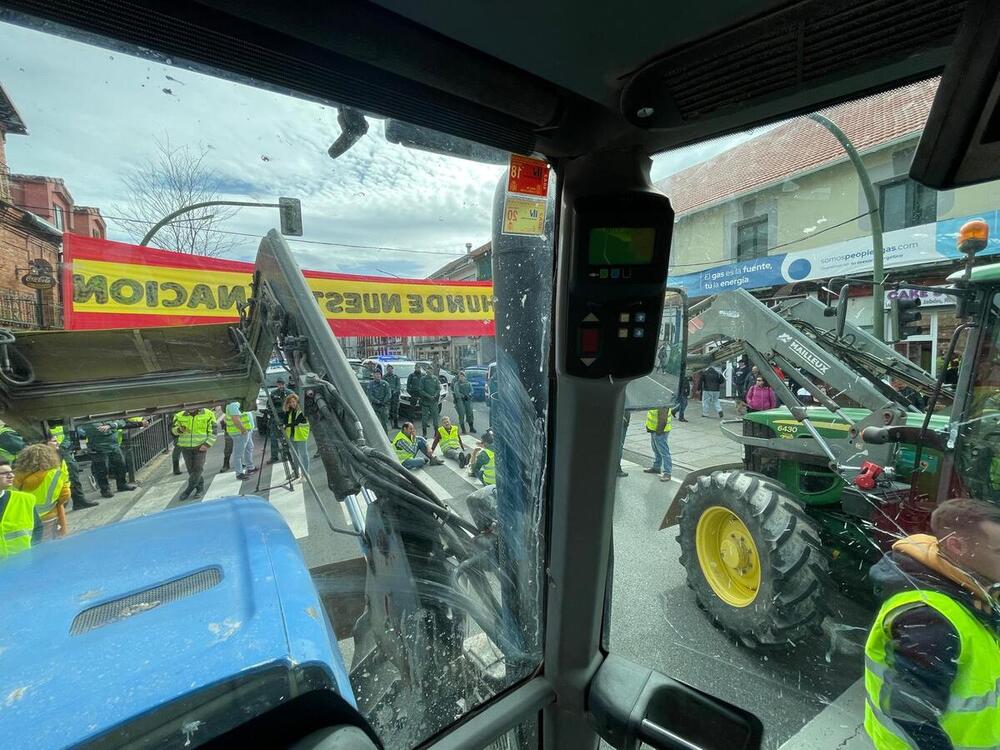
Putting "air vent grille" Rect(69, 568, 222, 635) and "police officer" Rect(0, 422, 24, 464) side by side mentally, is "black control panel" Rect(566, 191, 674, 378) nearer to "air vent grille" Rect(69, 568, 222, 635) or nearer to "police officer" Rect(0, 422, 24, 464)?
"air vent grille" Rect(69, 568, 222, 635)

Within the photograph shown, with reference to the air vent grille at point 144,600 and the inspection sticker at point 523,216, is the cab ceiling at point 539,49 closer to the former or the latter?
the inspection sticker at point 523,216

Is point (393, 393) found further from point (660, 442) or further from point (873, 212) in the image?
point (660, 442)

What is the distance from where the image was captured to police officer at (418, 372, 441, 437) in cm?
131

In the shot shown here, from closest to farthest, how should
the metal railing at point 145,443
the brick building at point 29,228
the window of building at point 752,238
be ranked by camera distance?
the brick building at point 29,228 → the metal railing at point 145,443 → the window of building at point 752,238

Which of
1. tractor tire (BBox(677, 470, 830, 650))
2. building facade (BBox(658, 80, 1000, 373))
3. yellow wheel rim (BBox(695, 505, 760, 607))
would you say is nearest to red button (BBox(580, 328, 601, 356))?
building facade (BBox(658, 80, 1000, 373))

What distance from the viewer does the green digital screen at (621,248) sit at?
1.04m

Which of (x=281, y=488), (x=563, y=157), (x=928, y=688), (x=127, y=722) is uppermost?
(x=563, y=157)

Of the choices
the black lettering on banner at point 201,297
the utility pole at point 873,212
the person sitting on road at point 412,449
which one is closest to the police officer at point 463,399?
the person sitting on road at point 412,449

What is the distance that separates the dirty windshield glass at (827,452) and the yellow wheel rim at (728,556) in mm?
12

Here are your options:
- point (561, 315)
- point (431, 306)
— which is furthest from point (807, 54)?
point (431, 306)

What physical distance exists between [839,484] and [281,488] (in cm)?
285

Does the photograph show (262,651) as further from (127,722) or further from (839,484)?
(839,484)

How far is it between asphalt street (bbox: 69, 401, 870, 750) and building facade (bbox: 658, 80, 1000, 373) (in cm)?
72

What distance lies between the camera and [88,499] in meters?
0.95
